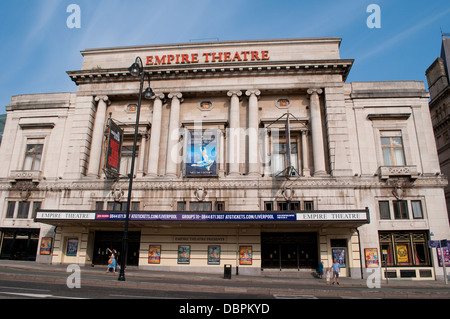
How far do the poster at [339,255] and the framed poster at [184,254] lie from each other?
11737mm

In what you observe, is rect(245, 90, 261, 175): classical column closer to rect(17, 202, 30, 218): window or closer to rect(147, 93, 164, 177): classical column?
rect(147, 93, 164, 177): classical column

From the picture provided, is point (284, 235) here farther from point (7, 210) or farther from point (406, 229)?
point (7, 210)

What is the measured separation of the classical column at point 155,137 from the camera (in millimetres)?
27719

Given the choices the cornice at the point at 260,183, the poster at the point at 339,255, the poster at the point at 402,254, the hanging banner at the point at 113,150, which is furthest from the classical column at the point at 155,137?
the poster at the point at 402,254

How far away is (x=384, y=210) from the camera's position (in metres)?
25.9

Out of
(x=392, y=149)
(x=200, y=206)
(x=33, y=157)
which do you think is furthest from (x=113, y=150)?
(x=392, y=149)

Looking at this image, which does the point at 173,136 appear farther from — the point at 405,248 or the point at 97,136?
the point at 405,248

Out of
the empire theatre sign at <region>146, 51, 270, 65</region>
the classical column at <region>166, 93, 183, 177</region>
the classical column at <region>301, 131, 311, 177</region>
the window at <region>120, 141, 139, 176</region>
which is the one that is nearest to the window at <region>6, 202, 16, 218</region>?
the window at <region>120, 141, 139, 176</region>

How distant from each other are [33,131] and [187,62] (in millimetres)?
17084

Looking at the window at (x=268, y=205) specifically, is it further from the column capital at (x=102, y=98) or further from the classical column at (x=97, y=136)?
the column capital at (x=102, y=98)

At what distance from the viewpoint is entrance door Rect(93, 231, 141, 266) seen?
87.5 feet

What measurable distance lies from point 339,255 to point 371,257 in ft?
8.58
